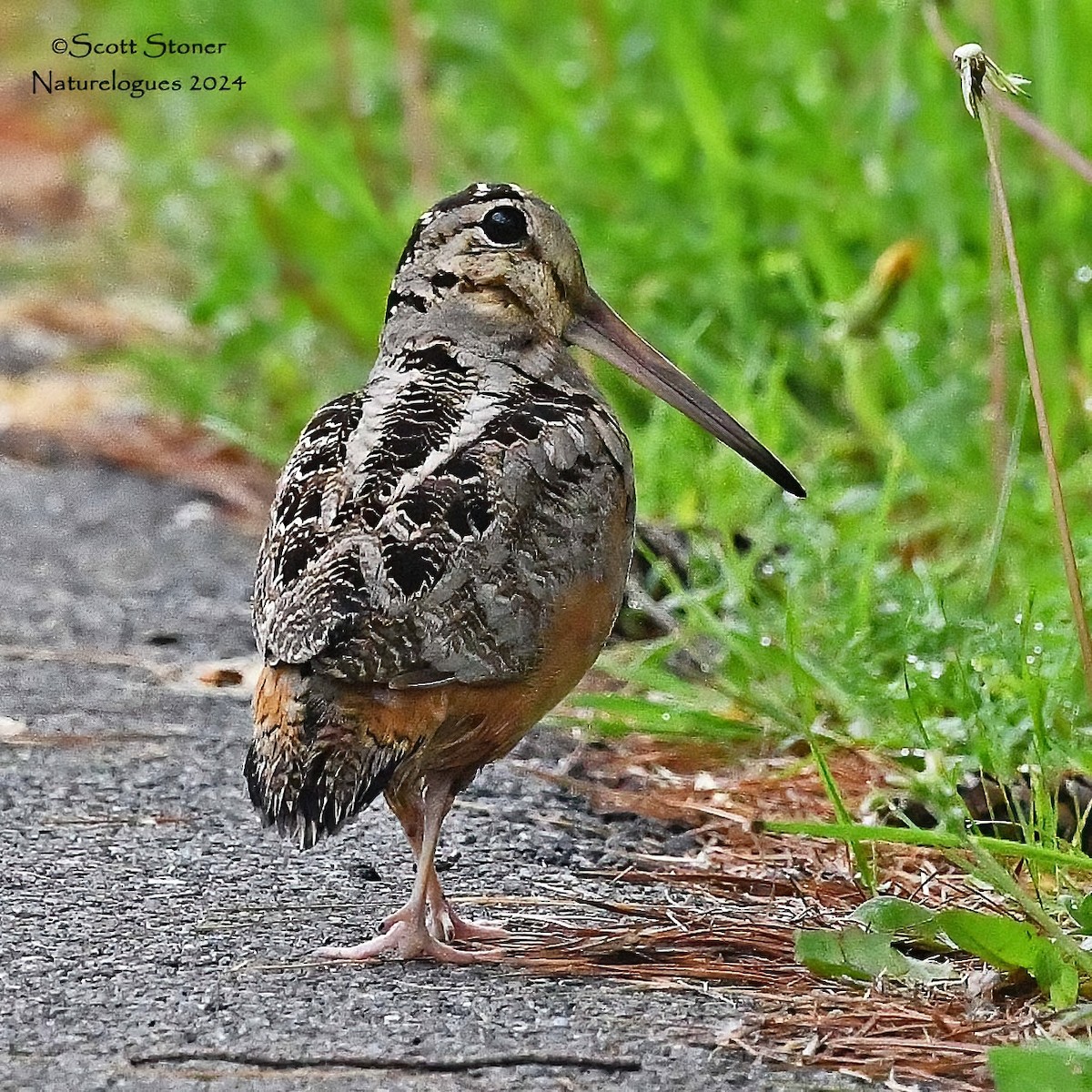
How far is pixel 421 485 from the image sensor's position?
10.8 feet

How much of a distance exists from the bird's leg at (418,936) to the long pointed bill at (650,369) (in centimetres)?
103

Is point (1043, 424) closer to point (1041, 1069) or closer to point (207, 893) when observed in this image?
point (1041, 1069)

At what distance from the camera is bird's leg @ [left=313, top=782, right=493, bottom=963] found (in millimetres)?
3271

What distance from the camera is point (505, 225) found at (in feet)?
12.7

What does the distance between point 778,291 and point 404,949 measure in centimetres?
332

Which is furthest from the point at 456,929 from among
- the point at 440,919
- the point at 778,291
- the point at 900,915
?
the point at 778,291

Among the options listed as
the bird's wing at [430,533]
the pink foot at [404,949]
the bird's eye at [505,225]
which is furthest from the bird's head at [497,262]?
the pink foot at [404,949]

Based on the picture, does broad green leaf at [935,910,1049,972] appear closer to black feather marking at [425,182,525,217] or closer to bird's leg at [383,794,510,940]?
bird's leg at [383,794,510,940]

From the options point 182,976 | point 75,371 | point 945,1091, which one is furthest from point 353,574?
point 75,371

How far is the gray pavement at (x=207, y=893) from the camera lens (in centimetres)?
282

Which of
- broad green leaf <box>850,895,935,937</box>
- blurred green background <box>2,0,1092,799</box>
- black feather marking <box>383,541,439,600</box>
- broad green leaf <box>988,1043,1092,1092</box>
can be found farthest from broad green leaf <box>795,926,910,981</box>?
black feather marking <box>383,541,439,600</box>

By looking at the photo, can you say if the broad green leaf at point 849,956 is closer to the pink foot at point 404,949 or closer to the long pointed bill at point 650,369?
the pink foot at point 404,949

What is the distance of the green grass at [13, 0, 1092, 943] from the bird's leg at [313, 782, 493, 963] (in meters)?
0.85

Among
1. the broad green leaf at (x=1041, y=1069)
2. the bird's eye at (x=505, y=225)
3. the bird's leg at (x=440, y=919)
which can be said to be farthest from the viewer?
the bird's eye at (x=505, y=225)
